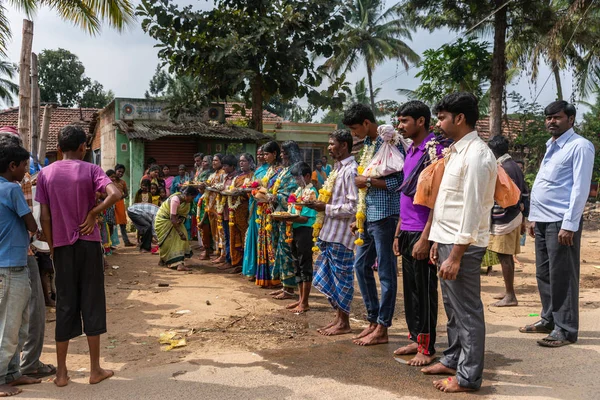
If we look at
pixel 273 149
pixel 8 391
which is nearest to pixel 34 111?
pixel 273 149

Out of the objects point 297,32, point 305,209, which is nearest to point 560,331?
point 305,209

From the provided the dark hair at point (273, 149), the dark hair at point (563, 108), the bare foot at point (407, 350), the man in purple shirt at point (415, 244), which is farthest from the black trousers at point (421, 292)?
the dark hair at point (273, 149)

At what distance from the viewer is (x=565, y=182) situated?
4.57m

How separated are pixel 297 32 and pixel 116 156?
8.89 metres

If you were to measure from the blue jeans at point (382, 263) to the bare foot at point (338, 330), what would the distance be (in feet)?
1.53

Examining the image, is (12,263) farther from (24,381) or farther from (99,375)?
(99,375)

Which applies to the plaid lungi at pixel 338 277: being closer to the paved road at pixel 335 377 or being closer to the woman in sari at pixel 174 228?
the paved road at pixel 335 377

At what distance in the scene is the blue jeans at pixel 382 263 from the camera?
4.45 m

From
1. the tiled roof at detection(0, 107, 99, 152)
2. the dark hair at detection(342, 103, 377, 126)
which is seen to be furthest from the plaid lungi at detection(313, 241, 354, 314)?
the tiled roof at detection(0, 107, 99, 152)

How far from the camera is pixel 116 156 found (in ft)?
58.0

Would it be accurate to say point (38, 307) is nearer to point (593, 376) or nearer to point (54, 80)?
point (593, 376)

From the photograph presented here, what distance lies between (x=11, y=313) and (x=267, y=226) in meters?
3.60

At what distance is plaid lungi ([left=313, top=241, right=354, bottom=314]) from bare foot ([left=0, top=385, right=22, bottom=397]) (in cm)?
260

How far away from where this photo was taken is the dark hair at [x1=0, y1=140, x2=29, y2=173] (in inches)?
145
